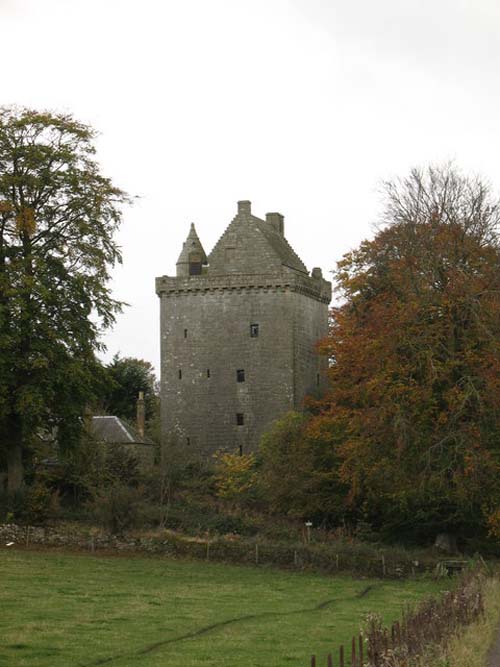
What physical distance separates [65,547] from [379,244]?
15.8 metres

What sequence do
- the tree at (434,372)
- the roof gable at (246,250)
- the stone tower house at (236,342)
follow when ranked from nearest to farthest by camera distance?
the tree at (434,372), the stone tower house at (236,342), the roof gable at (246,250)

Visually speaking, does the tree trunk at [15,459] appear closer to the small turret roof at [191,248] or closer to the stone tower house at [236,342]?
the stone tower house at [236,342]

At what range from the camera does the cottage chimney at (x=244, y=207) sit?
69250 mm

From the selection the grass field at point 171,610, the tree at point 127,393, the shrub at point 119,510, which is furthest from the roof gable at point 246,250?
the grass field at point 171,610

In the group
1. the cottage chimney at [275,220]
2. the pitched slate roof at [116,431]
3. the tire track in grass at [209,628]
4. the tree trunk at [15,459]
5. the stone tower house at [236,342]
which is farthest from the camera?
the cottage chimney at [275,220]

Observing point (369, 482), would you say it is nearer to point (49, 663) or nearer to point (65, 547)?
point (65, 547)

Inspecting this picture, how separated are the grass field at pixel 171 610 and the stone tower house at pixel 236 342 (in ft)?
90.5

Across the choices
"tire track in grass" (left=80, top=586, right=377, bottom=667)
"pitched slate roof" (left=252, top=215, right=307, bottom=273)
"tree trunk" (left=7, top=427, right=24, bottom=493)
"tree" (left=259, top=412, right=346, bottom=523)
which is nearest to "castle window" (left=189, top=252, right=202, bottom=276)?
"pitched slate roof" (left=252, top=215, right=307, bottom=273)

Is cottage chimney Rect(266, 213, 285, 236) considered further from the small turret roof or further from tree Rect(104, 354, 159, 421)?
tree Rect(104, 354, 159, 421)

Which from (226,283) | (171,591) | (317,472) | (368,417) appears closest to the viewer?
(171,591)

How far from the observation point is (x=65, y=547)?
40219 mm

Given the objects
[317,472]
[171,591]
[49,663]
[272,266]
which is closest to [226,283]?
[272,266]

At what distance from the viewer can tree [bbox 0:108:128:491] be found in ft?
142

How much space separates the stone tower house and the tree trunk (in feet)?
61.9
